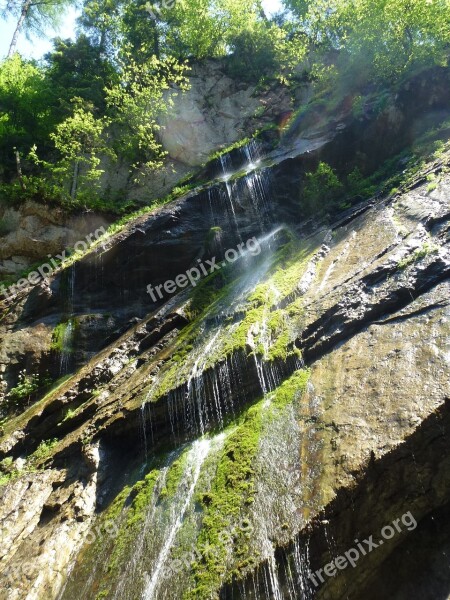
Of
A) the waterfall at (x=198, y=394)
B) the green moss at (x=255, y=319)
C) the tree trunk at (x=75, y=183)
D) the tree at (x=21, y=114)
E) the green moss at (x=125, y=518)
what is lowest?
the green moss at (x=125, y=518)

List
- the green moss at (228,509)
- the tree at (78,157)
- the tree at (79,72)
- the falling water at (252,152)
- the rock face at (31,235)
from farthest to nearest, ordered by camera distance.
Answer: the tree at (79,72) → the tree at (78,157) → the falling water at (252,152) → the rock face at (31,235) → the green moss at (228,509)

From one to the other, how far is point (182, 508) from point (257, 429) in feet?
5.16

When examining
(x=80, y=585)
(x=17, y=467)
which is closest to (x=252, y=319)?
(x=80, y=585)

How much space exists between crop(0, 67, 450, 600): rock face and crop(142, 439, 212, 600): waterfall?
0.02 metres

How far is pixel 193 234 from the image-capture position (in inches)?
560

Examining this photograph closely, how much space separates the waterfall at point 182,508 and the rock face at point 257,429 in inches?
1.0

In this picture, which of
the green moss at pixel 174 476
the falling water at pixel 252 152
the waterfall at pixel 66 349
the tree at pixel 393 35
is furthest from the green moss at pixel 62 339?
the tree at pixel 393 35

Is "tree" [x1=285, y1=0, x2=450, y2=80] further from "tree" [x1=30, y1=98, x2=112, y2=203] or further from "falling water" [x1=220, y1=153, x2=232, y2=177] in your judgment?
"tree" [x1=30, y1=98, x2=112, y2=203]

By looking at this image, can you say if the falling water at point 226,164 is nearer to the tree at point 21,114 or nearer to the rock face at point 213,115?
the rock face at point 213,115

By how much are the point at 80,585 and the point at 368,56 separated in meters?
19.6

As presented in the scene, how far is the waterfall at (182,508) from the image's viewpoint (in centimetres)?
523

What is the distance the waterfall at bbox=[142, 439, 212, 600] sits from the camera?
5234 mm

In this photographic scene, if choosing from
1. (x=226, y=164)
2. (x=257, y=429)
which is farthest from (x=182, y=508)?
(x=226, y=164)

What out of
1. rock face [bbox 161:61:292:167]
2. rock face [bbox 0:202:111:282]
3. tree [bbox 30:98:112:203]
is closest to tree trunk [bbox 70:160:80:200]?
tree [bbox 30:98:112:203]
